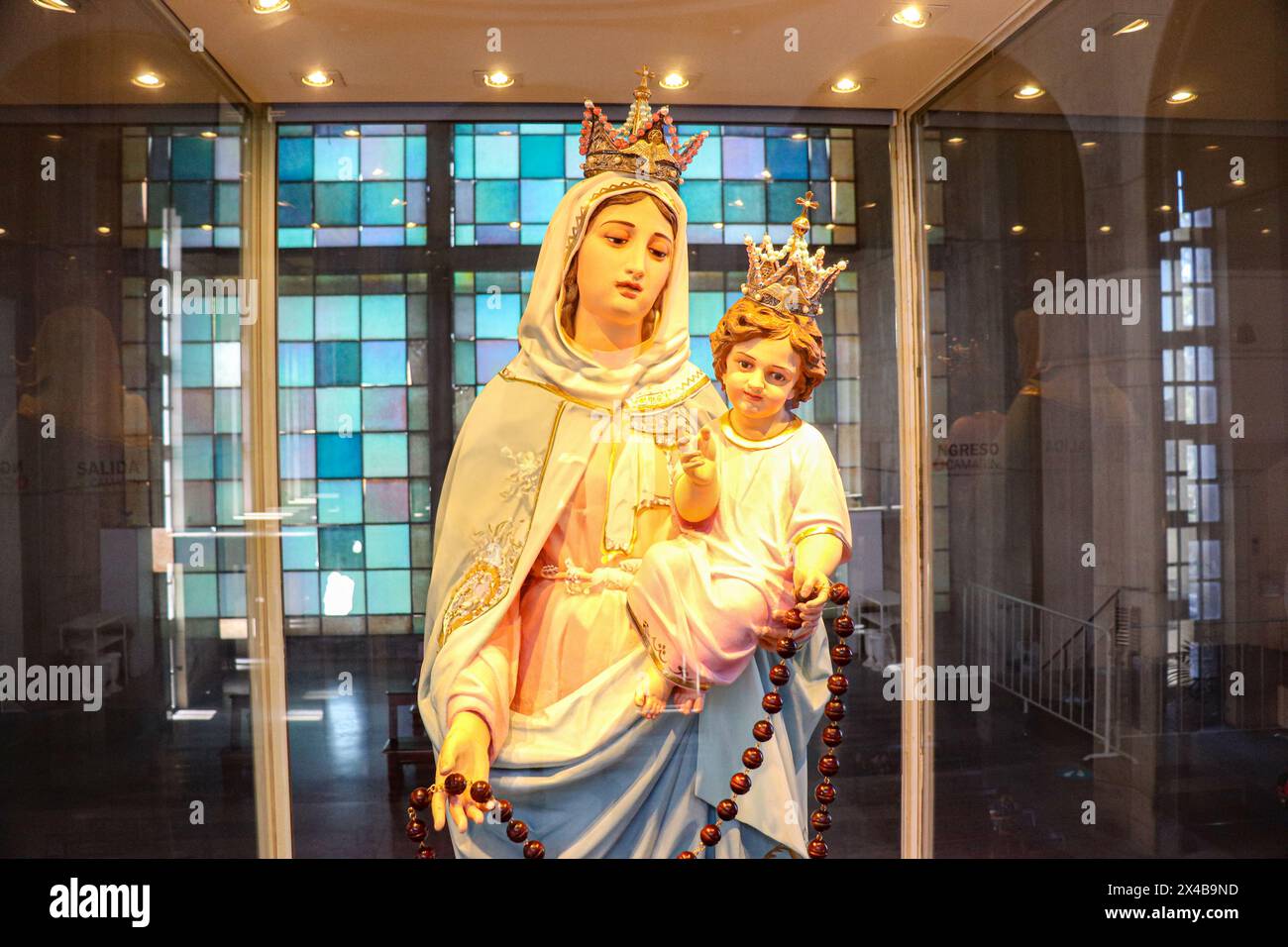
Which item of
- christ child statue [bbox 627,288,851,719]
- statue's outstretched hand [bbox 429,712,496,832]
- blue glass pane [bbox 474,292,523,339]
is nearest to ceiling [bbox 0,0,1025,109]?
blue glass pane [bbox 474,292,523,339]

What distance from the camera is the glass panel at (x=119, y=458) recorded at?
214 cm

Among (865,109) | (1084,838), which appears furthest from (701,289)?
(1084,838)

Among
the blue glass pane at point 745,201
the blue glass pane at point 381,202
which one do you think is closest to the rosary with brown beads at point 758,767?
the blue glass pane at point 745,201

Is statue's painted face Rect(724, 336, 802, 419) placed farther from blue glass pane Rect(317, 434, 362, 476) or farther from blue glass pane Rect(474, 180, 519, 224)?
blue glass pane Rect(317, 434, 362, 476)

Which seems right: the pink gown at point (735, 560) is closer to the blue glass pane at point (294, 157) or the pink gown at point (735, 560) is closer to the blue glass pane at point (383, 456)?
the blue glass pane at point (383, 456)

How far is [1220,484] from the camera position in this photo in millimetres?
2334

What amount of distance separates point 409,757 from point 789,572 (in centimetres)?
88

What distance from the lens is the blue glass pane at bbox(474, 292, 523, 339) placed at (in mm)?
2111

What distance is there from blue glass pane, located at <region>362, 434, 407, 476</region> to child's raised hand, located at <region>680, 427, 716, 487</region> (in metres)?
0.61

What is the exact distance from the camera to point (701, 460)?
188 centimetres

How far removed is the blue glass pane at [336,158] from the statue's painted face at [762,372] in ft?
2.81

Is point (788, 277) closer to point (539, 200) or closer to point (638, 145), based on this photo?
point (638, 145)

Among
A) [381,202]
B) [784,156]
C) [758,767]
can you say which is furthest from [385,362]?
[758,767]

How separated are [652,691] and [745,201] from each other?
3.28 ft
